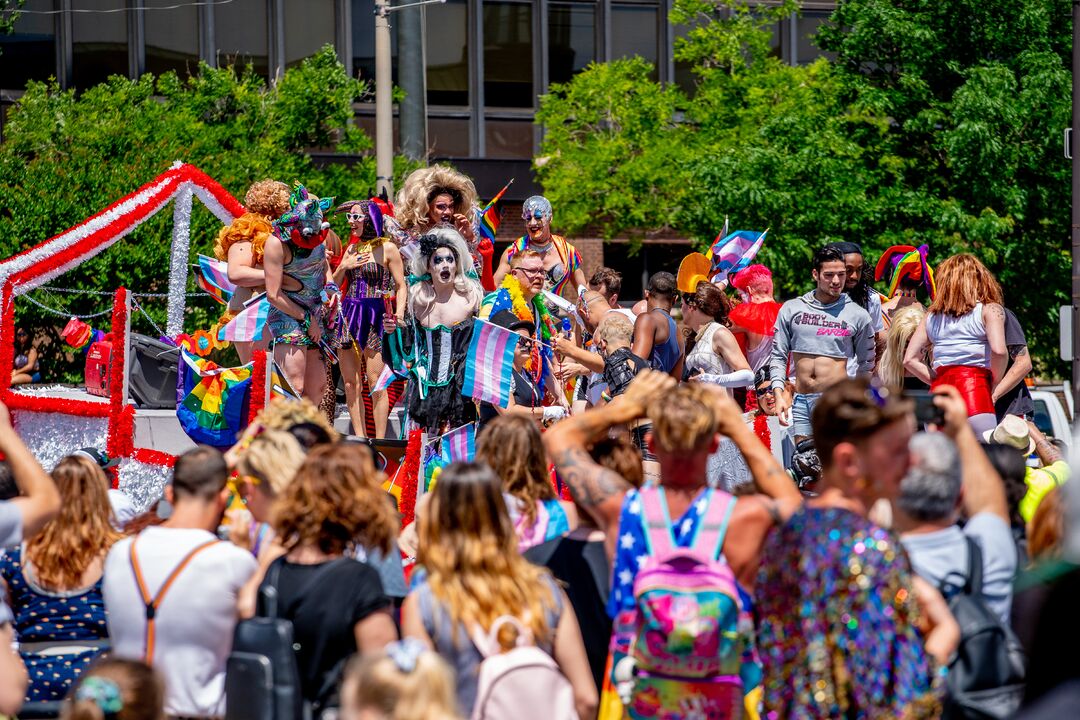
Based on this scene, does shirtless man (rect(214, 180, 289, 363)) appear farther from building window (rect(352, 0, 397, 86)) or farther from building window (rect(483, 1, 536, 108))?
building window (rect(483, 1, 536, 108))

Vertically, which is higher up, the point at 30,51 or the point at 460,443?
the point at 30,51

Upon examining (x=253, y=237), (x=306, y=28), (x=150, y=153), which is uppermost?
(x=306, y=28)

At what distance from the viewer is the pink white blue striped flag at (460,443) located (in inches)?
338

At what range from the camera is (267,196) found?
9.99 metres

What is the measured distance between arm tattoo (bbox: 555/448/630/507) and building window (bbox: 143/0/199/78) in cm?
2296

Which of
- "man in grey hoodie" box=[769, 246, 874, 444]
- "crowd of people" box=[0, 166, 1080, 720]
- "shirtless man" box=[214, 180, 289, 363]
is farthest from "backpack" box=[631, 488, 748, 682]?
"shirtless man" box=[214, 180, 289, 363]

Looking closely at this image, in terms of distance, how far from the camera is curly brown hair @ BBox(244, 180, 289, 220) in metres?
9.88

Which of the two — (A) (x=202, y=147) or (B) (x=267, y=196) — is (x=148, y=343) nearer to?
(B) (x=267, y=196)

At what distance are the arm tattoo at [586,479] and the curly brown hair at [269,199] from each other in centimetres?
576

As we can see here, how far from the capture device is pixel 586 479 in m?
4.45

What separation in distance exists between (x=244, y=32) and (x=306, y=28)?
3.90 feet

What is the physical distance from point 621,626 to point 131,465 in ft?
21.5

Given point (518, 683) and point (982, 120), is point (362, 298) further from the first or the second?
point (982, 120)

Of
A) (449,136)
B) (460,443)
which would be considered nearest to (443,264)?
(460,443)
